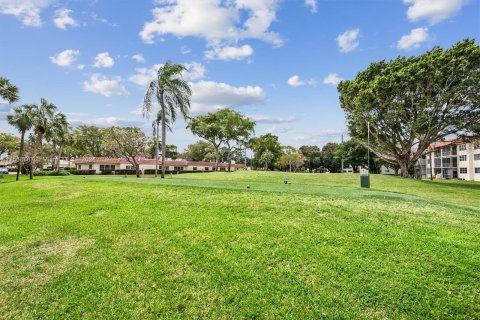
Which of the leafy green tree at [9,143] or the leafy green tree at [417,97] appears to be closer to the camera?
the leafy green tree at [417,97]

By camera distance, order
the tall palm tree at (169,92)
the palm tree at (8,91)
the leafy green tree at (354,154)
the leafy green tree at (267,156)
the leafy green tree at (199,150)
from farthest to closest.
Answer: the leafy green tree at (199,150) → the leafy green tree at (267,156) → the leafy green tree at (354,154) → the palm tree at (8,91) → the tall palm tree at (169,92)

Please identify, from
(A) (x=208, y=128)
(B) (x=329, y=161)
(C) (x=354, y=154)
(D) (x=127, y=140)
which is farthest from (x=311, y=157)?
(D) (x=127, y=140)

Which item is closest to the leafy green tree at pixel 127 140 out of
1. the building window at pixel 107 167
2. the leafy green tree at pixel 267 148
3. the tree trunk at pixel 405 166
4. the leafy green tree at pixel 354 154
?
the building window at pixel 107 167

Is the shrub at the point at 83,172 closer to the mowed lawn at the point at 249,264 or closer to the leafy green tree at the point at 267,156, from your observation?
the leafy green tree at the point at 267,156

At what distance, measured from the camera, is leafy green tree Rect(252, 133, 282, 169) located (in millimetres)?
68438

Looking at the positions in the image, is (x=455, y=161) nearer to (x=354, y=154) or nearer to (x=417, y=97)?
(x=354, y=154)

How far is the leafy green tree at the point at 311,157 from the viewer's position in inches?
3369

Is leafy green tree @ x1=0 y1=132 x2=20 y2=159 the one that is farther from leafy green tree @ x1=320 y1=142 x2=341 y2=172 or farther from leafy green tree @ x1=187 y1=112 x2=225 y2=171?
leafy green tree @ x1=320 y1=142 x2=341 y2=172

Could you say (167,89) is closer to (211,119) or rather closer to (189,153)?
(211,119)

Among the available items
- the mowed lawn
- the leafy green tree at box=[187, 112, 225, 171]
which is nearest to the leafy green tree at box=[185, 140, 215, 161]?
the leafy green tree at box=[187, 112, 225, 171]

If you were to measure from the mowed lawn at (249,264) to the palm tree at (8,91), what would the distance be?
33435 millimetres

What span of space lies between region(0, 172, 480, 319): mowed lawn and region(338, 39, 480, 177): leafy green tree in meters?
23.9

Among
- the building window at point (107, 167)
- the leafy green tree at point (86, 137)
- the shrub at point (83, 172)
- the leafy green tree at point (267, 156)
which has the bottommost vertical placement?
the shrub at point (83, 172)

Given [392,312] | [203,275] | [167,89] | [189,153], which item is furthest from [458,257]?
[189,153]
